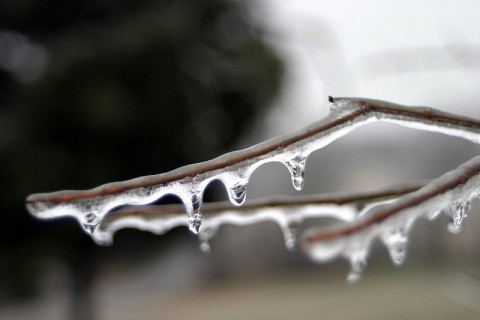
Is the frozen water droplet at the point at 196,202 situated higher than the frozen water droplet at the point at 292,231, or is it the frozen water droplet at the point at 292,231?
the frozen water droplet at the point at 292,231

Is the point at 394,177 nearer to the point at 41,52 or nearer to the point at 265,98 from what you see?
the point at 265,98

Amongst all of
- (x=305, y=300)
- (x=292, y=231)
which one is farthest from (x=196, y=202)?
(x=305, y=300)

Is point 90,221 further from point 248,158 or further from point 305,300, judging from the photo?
point 305,300

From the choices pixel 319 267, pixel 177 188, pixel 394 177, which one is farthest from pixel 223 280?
pixel 177 188

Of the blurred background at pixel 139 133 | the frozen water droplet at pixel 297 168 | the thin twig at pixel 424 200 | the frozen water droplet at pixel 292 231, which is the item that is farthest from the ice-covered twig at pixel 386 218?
the blurred background at pixel 139 133

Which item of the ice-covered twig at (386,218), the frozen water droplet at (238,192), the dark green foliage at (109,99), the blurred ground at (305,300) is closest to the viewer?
the ice-covered twig at (386,218)

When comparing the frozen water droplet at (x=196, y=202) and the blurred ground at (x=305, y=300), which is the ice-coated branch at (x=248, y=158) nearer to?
the frozen water droplet at (x=196, y=202)

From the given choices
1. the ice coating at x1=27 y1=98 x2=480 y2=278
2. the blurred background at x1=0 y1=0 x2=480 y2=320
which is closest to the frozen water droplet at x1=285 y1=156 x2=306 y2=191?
the ice coating at x1=27 y1=98 x2=480 y2=278

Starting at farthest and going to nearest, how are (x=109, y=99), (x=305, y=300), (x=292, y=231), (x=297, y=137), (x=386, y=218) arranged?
(x=305, y=300) → (x=109, y=99) → (x=292, y=231) → (x=297, y=137) → (x=386, y=218)
